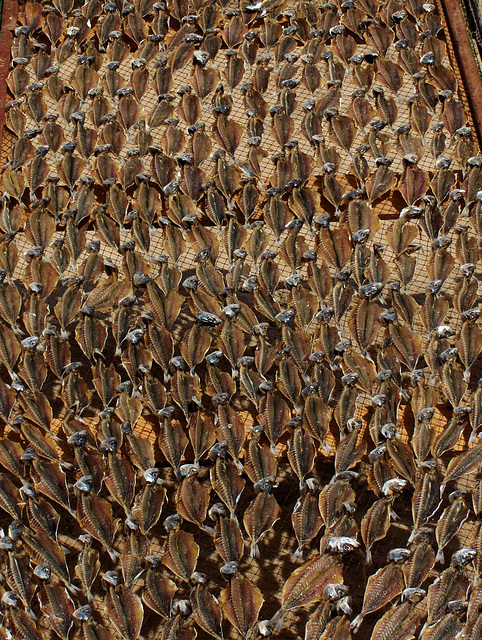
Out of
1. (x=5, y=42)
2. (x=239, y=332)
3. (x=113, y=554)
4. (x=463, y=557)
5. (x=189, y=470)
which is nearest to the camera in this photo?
(x=463, y=557)

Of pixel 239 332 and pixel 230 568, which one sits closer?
pixel 230 568

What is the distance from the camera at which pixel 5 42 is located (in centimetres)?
555

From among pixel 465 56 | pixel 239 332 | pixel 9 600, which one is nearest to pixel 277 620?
pixel 9 600

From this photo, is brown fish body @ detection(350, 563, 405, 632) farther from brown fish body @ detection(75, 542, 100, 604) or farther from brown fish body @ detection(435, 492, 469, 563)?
brown fish body @ detection(75, 542, 100, 604)

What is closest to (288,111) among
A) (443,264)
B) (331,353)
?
(443,264)

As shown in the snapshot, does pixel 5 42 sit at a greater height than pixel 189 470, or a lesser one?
greater

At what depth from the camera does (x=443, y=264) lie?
4344 mm

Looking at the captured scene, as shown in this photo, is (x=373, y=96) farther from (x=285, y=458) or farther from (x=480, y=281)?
(x=285, y=458)

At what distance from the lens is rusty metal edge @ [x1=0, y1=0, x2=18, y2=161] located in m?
5.21

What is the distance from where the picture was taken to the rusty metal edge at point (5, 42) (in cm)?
521

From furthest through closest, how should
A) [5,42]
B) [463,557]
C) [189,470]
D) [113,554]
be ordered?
[5,42]
[189,470]
[113,554]
[463,557]

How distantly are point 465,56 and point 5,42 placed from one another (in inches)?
109

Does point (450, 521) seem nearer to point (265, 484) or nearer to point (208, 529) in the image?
point (265, 484)

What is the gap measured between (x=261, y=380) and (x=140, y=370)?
1.76 ft
